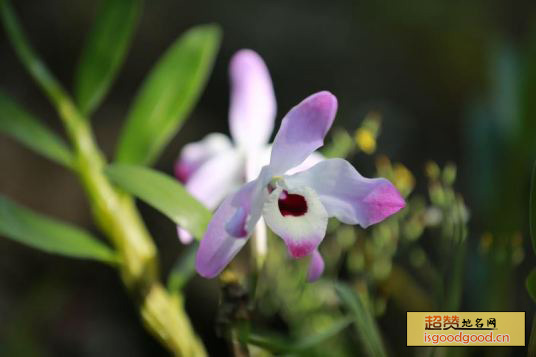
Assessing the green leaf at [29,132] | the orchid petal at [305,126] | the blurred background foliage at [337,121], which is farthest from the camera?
the blurred background foliage at [337,121]

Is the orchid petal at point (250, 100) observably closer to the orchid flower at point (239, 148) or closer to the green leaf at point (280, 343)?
the orchid flower at point (239, 148)

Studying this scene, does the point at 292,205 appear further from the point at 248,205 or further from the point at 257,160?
the point at 257,160

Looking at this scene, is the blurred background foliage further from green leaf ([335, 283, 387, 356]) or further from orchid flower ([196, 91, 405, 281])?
orchid flower ([196, 91, 405, 281])

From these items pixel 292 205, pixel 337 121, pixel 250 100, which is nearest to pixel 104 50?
pixel 250 100

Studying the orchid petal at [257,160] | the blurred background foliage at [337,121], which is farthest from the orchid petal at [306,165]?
the blurred background foliage at [337,121]

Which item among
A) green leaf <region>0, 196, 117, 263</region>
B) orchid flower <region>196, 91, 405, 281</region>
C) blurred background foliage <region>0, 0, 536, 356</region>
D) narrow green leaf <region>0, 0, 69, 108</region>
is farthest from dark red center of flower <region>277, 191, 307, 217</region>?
blurred background foliage <region>0, 0, 536, 356</region>

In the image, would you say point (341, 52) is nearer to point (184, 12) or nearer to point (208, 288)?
point (184, 12)

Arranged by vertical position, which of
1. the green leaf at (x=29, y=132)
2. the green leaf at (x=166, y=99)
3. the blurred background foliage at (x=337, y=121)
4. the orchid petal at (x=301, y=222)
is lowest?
the orchid petal at (x=301, y=222)
